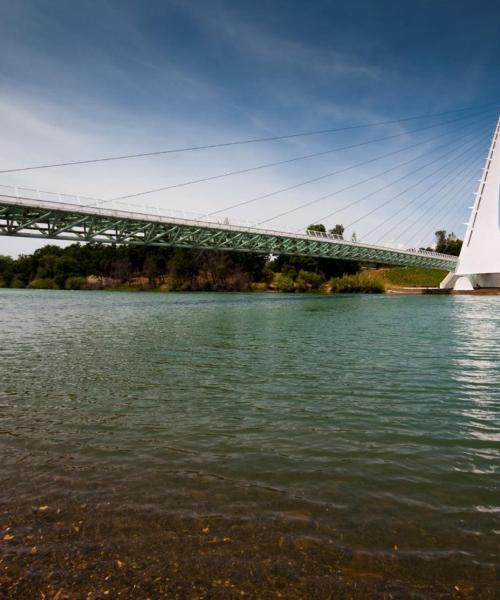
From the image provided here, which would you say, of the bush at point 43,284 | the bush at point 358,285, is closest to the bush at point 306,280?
the bush at point 358,285

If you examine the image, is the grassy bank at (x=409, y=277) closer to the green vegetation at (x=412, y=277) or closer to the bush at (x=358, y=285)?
the green vegetation at (x=412, y=277)

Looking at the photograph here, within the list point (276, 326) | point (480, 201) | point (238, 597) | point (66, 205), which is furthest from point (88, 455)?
point (480, 201)

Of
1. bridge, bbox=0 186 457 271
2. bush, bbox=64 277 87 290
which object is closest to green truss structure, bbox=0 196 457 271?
bridge, bbox=0 186 457 271

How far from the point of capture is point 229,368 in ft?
40.2

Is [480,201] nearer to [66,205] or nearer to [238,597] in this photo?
[66,205]

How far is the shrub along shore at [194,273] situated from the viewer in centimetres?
10350

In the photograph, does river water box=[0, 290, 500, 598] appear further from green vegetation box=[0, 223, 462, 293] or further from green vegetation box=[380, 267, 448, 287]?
green vegetation box=[380, 267, 448, 287]

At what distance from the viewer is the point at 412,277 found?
11644 centimetres

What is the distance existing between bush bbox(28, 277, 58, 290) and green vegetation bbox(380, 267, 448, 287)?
317 ft

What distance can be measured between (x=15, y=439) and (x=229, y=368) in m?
6.49

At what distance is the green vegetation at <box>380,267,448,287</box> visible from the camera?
11344cm

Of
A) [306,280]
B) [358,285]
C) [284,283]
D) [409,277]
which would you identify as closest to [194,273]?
[284,283]

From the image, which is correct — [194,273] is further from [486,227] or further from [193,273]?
[486,227]

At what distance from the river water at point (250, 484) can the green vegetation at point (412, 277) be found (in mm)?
109057
